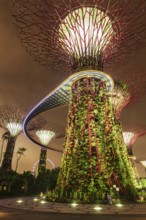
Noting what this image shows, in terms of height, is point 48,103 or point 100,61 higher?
point 100,61

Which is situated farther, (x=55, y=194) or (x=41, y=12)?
(x=41, y=12)

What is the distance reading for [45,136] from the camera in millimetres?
55000

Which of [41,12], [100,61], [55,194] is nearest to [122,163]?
[55,194]

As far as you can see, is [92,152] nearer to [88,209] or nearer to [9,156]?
[88,209]

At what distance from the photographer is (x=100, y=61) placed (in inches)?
854

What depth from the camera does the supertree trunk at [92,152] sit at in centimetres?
1702

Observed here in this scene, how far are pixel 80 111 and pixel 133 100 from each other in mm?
20802

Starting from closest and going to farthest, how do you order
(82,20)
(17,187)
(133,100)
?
1. (82,20)
2. (17,187)
3. (133,100)

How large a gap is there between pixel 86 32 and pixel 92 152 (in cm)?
1145

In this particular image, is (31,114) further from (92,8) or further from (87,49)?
(92,8)

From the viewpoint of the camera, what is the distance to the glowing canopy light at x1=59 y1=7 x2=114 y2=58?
67.5 ft

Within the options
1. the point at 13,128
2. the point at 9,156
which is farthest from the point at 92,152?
the point at 13,128

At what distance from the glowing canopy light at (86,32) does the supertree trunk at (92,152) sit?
307 cm

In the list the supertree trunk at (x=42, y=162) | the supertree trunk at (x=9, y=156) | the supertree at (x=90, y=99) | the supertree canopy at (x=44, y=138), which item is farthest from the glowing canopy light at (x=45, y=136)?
the supertree at (x=90, y=99)
